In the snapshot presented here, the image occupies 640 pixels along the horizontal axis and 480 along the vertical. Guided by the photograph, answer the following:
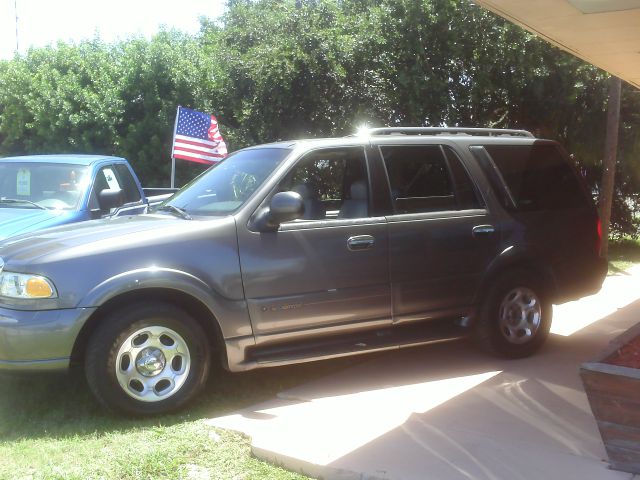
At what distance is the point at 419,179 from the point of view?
5.90 metres

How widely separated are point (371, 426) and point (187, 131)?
30.5 feet

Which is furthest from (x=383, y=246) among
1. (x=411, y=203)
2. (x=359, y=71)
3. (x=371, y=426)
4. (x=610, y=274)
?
(x=359, y=71)

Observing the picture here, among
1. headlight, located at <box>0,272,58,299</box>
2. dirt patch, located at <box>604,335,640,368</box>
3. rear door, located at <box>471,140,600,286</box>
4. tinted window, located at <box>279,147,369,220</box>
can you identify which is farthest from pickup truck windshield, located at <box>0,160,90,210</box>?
dirt patch, located at <box>604,335,640,368</box>

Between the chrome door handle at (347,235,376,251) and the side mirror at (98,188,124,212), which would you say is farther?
the side mirror at (98,188,124,212)

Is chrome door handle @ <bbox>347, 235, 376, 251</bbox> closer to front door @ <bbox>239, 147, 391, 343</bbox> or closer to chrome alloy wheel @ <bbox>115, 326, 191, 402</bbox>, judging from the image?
front door @ <bbox>239, 147, 391, 343</bbox>

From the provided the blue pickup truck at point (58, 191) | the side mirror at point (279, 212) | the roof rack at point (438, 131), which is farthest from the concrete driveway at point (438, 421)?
the blue pickup truck at point (58, 191)

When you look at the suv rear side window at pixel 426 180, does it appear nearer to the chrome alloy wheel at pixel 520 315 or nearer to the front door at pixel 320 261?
the front door at pixel 320 261

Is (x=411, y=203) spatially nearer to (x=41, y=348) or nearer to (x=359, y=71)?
(x=41, y=348)

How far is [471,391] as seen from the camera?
5.33 m

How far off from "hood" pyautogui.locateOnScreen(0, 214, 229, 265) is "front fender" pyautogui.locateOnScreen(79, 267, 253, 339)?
0.21 meters

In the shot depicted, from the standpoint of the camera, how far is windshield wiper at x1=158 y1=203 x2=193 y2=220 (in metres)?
5.29

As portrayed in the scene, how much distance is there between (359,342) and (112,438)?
74.9 inches

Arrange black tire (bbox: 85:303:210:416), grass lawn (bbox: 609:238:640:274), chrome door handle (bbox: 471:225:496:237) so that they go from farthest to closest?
grass lawn (bbox: 609:238:640:274) → chrome door handle (bbox: 471:225:496:237) → black tire (bbox: 85:303:210:416)

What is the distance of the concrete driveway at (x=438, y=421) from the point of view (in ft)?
13.0
